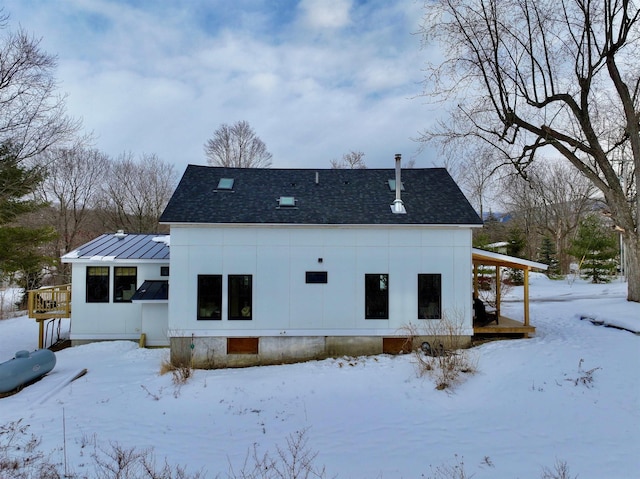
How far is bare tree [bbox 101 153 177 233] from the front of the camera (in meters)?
29.1

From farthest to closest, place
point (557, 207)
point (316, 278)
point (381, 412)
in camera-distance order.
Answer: point (557, 207), point (316, 278), point (381, 412)

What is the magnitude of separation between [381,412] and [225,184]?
860cm

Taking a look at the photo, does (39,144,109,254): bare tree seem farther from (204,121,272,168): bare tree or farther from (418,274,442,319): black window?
(418,274,442,319): black window

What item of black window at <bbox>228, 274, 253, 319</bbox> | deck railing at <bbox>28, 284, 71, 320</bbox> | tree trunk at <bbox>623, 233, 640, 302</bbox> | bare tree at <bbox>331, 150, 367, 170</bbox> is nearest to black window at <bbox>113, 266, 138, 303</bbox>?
deck railing at <bbox>28, 284, 71, 320</bbox>

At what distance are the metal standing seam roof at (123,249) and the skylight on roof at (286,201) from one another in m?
5.19

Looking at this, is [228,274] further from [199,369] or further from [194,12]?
[194,12]

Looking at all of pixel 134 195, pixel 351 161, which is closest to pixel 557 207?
pixel 351 161

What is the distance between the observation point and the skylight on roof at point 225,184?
11695 mm

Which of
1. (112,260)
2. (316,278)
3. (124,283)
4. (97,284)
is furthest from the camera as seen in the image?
(124,283)

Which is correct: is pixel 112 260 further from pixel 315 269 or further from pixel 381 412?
pixel 381 412

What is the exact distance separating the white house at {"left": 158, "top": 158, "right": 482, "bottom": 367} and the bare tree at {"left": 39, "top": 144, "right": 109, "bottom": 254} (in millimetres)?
23046

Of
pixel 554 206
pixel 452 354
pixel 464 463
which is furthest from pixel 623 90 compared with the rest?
pixel 554 206

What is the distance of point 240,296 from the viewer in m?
10.1

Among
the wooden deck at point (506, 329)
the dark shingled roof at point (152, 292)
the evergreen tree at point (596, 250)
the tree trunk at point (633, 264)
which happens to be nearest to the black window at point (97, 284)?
the dark shingled roof at point (152, 292)
